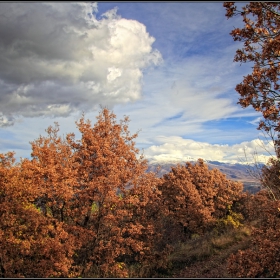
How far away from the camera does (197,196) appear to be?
38.8 meters

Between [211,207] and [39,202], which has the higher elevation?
[39,202]

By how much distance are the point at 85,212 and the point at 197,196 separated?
77.4 ft

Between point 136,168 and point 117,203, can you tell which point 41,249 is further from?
point 136,168

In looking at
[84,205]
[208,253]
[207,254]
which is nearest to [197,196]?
[208,253]

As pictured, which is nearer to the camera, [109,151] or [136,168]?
[109,151]

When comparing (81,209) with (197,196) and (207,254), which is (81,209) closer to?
(207,254)

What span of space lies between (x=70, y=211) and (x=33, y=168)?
13.9 feet

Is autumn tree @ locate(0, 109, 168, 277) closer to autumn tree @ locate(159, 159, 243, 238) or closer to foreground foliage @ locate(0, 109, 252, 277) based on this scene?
foreground foliage @ locate(0, 109, 252, 277)

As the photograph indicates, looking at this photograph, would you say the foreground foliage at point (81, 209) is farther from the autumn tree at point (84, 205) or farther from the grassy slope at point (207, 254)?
the grassy slope at point (207, 254)

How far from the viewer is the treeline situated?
15.0 metres

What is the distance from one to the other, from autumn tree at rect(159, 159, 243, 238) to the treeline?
1122 centimetres

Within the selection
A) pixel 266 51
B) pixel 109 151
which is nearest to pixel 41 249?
pixel 109 151

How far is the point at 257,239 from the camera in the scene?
11617 mm

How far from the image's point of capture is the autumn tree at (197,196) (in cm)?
3791
